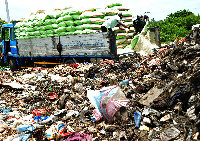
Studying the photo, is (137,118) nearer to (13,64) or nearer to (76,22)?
(76,22)

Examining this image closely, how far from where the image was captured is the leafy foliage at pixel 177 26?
53.9 ft

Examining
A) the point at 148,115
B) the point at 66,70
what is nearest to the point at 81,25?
the point at 66,70

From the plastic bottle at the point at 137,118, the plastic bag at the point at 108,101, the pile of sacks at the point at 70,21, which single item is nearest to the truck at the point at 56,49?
the pile of sacks at the point at 70,21

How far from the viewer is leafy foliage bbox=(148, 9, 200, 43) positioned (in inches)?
647

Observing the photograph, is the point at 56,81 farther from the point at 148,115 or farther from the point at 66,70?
the point at 148,115

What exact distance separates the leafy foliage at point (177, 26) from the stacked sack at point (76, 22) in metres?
8.18

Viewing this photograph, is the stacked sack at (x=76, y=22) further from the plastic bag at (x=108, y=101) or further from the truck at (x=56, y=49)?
the plastic bag at (x=108, y=101)

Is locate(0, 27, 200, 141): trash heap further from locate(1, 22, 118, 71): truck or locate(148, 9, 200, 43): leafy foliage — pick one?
locate(148, 9, 200, 43): leafy foliage

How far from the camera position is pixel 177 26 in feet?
61.2

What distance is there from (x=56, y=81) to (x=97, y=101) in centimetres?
324

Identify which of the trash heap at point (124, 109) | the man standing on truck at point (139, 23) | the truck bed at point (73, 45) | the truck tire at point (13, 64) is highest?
the man standing on truck at point (139, 23)

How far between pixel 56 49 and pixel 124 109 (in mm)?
6520

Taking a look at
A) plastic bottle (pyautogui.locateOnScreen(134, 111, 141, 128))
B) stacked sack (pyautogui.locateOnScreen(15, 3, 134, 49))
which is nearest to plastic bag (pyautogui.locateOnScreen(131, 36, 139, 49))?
stacked sack (pyautogui.locateOnScreen(15, 3, 134, 49))

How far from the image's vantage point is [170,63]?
4.82 meters
